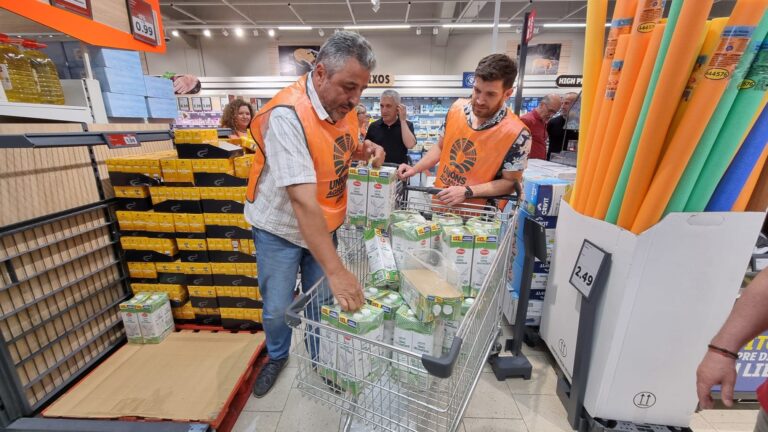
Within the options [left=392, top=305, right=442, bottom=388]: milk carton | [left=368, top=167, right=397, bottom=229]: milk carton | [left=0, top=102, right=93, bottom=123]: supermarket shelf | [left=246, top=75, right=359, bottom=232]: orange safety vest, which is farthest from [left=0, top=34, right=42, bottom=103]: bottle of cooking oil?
[left=392, top=305, right=442, bottom=388]: milk carton

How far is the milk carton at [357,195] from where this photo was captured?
1.57 meters

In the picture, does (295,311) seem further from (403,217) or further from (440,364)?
(403,217)

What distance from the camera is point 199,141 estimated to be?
2283 mm

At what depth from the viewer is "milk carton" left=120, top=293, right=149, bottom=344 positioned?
234cm

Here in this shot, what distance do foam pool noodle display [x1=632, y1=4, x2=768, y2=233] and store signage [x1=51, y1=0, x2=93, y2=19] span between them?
3.16 metres

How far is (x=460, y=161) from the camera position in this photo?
221cm

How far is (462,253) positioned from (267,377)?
5.13 ft

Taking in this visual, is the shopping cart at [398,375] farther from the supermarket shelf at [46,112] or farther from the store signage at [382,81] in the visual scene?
the store signage at [382,81]

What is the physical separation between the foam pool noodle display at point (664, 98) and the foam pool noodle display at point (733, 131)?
173 millimetres

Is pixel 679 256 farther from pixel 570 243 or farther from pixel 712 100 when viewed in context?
pixel 712 100

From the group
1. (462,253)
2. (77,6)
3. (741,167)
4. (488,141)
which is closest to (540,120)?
(488,141)

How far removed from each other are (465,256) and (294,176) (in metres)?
0.74

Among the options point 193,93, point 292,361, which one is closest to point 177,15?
point 193,93

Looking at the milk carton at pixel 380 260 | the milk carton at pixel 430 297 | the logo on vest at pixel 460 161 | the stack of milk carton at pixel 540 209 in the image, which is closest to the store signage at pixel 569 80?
the stack of milk carton at pixel 540 209
